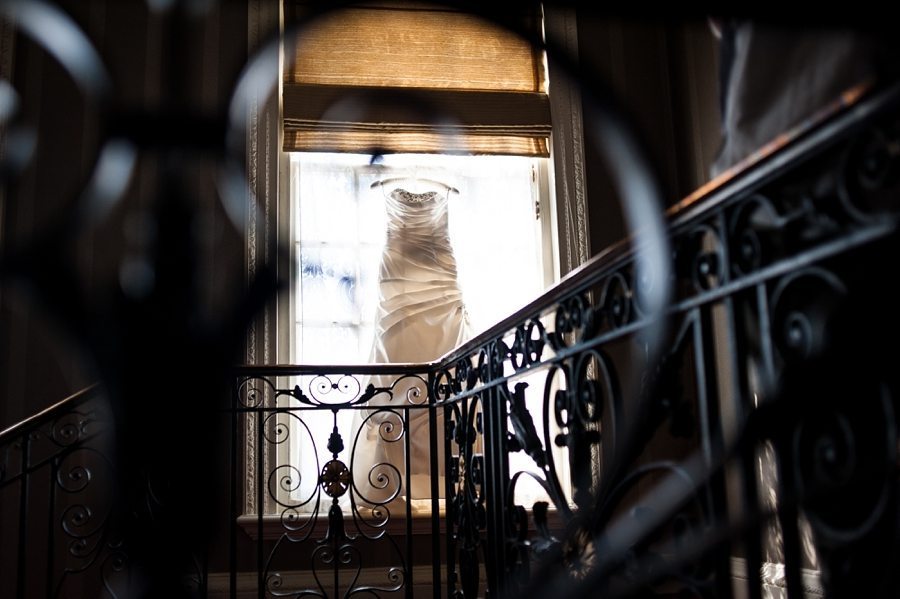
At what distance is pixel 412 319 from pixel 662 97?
2.37 meters

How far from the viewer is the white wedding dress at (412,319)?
16.2ft

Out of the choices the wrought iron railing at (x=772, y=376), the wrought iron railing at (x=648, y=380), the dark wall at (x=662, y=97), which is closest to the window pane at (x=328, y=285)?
the dark wall at (x=662, y=97)

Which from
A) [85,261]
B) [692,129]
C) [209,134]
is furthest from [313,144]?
[209,134]

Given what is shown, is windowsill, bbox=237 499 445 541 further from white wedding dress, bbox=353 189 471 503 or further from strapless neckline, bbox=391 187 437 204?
strapless neckline, bbox=391 187 437 204

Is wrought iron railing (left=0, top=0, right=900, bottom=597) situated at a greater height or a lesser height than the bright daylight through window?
lesser

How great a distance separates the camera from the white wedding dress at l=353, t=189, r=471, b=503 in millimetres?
4930

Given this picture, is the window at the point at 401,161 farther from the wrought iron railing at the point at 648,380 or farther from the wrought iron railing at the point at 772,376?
the wrought iron railing at the point at 772,376

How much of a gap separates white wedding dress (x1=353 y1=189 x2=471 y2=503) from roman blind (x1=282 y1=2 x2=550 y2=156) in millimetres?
486

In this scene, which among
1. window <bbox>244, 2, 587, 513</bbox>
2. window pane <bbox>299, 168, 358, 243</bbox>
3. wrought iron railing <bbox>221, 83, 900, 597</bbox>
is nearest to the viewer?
wrought iron railing <bbox>221, 83, 900, 597</bbox>

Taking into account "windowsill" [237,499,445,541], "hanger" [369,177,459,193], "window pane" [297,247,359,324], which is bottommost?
"windowsill" [237,499,445,541]

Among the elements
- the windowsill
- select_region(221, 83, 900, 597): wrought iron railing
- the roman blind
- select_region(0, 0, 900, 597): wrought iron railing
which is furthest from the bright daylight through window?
select_region(221, 83, 900, 597): wrought iron railing

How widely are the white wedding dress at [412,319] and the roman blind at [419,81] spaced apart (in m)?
0.49

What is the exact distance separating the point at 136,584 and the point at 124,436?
0.18ft

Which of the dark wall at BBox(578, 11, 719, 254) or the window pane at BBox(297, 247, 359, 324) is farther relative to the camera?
the dark wall at BBox(578, 11, 719, 254)
